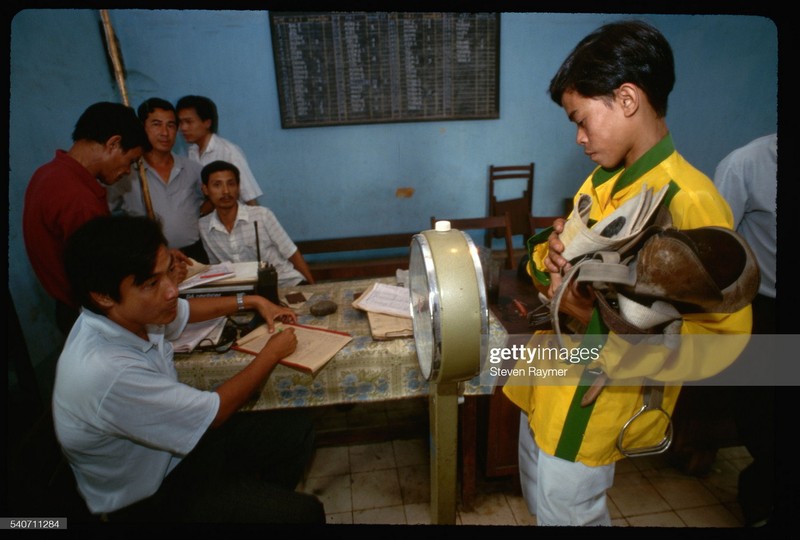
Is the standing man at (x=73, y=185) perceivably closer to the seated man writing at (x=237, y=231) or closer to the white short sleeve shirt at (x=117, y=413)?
the seated man writing at (x=237, y=231)

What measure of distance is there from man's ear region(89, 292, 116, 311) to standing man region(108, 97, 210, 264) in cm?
198

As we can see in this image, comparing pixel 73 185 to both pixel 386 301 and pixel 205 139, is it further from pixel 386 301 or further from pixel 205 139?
pixel 386 301

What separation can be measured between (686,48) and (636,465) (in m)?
4.35

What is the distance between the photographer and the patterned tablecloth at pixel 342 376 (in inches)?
62.7

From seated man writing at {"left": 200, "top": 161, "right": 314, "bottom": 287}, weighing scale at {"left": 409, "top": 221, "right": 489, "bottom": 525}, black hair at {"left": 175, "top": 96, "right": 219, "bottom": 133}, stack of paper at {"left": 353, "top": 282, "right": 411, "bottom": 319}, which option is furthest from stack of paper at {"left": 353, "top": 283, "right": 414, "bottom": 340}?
black hair at {"left": 175, "top": 96, "right": 219, "bottom": 133}

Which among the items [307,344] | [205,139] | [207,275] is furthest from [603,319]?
[205,139]

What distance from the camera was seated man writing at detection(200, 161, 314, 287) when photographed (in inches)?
108

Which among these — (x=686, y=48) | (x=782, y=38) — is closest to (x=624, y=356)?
(x=782, y=38)

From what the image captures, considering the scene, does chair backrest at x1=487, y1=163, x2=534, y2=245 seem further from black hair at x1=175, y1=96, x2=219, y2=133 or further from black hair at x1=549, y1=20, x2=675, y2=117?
black hair at x1=549, y1=20, x2=675, y2=117

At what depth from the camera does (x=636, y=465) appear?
2363 mm

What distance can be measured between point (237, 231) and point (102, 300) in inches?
63.6

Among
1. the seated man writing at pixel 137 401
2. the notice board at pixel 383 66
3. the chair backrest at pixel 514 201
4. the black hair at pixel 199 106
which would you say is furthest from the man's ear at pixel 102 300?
the chair backrest at pixel 514 201

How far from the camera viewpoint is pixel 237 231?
2832 millimetres

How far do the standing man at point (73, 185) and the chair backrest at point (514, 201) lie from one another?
3.33 m
